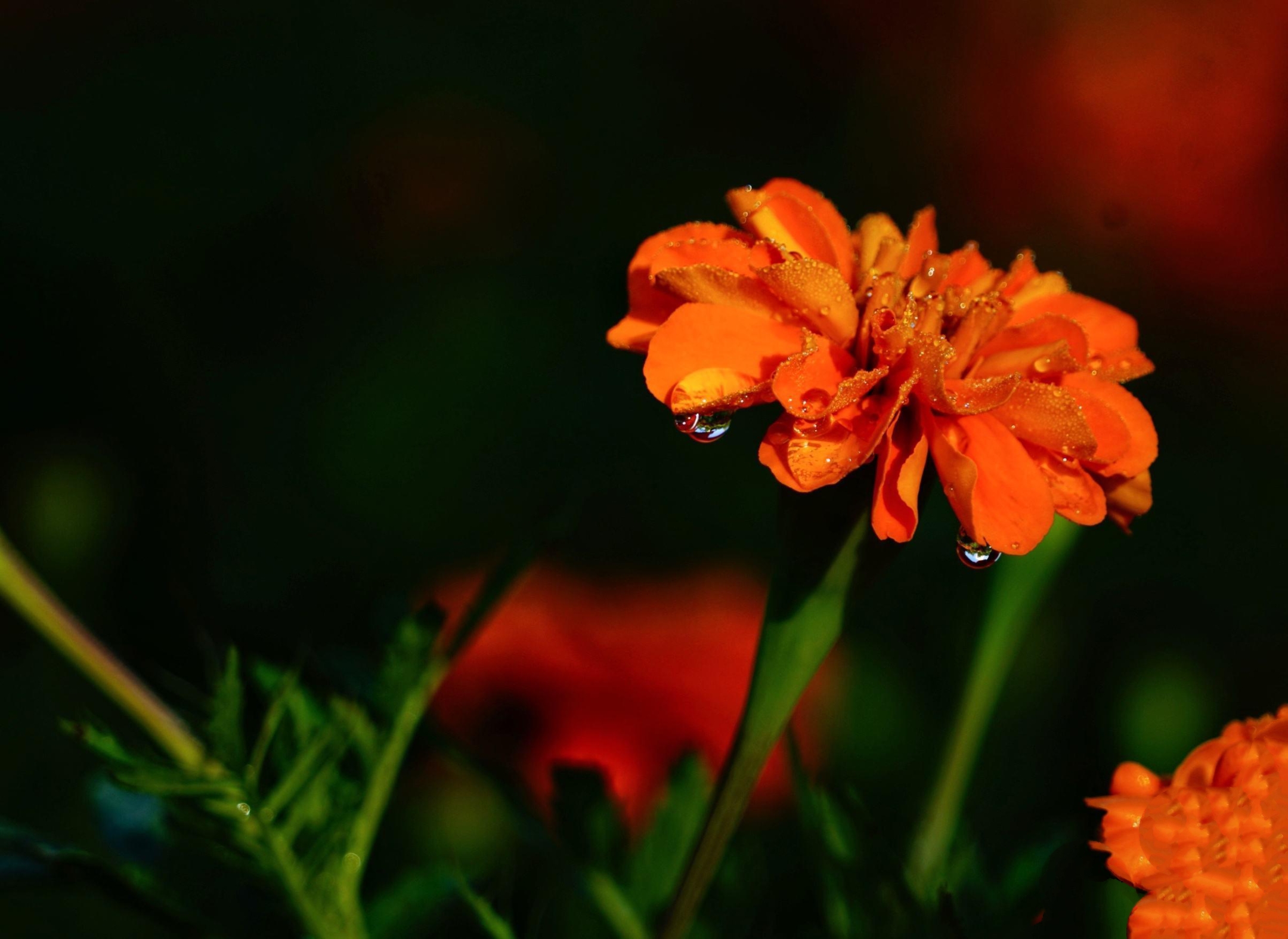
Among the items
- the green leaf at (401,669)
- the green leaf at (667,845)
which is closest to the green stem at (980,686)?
the green leaf at (667,845)

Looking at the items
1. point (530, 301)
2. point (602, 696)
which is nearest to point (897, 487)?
point (602, 696)

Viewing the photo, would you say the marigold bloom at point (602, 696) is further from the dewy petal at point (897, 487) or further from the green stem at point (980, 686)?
the dewy petal at point (897, 487)

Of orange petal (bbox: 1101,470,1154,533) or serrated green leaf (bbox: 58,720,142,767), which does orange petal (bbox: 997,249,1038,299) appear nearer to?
orange petal (bbox: 1101,470,1154,533)

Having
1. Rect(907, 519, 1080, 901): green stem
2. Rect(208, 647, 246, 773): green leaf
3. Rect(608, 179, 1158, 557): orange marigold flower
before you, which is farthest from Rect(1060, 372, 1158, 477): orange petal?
Rect(208, 647, 246, 773): green leaf

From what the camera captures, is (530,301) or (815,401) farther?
(530,301)

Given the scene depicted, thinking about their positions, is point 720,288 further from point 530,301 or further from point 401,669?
point 530,301

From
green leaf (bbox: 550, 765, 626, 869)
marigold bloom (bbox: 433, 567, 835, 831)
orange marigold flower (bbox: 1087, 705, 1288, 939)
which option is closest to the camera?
orange marigold flower (bbox: 1087, 705, 1288, 939)
